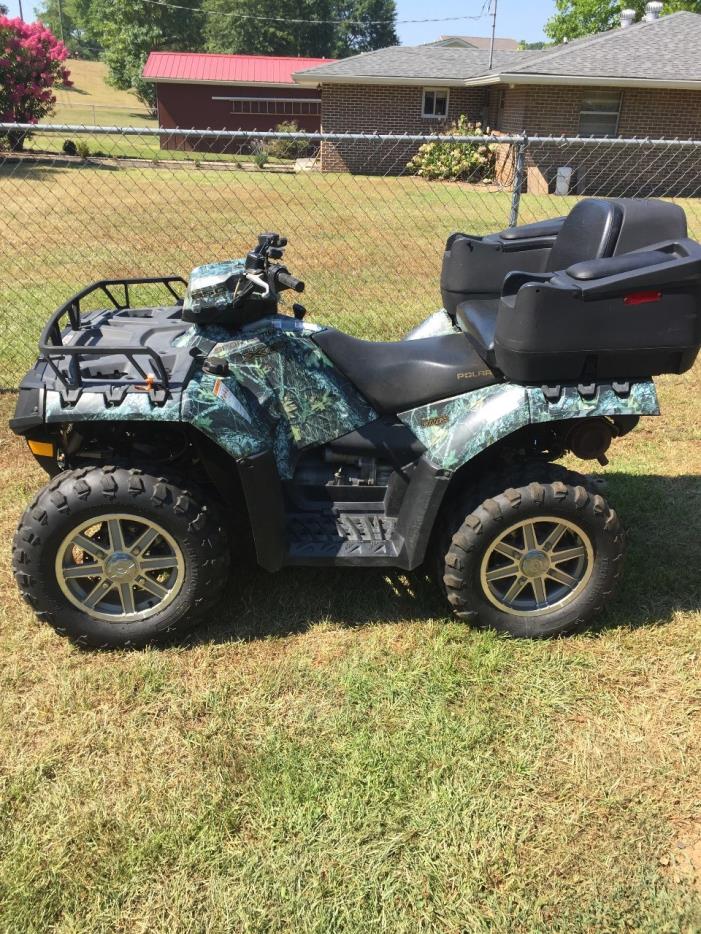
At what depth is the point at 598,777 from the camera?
95.9 inches

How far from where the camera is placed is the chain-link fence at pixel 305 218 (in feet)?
21.8

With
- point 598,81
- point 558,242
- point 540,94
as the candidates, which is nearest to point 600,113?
point 598,81

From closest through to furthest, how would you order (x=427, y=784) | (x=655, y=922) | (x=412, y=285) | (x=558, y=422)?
(x=655, y=922), (x=427, y=784), (x=558, y=422), (x=412, y=285)

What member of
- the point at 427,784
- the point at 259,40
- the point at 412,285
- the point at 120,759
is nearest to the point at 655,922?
the point at 427,784

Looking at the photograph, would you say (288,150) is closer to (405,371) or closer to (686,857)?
(405,371)

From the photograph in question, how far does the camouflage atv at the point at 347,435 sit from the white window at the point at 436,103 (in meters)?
21.5

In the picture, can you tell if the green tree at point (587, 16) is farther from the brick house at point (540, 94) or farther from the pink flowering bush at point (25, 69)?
the pink flowering bush at point (25, 69)

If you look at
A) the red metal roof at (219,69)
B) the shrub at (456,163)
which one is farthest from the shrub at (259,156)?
the red metal roof at (219,69)

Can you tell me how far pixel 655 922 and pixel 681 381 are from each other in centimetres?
477

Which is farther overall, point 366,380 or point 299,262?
point 299,262

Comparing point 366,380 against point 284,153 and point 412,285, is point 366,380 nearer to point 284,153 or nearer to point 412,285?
point 412,285

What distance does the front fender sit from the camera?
2711 millimetres

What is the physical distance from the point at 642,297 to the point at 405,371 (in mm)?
895

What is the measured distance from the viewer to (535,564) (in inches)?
114
